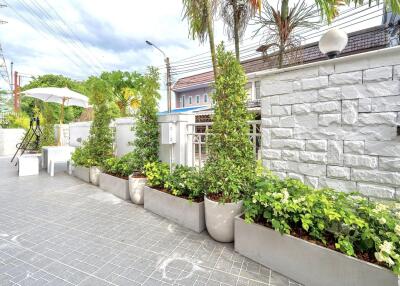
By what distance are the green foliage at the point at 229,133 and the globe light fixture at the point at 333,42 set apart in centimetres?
92

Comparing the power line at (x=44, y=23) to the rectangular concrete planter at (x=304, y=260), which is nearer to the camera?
the rectangular concrete planter at (x=304, y=260)

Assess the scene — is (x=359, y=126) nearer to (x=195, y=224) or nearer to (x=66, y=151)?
(x=195, y=224)

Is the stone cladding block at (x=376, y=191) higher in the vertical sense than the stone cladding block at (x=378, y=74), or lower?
lower

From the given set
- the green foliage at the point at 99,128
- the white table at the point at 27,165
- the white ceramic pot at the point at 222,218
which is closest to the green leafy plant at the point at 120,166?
the green foliage at the point at 99,128

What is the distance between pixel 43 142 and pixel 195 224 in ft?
23.6

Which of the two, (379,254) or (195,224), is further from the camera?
(195,224)

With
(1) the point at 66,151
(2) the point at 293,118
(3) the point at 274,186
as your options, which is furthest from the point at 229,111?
(1) the point at 66,151

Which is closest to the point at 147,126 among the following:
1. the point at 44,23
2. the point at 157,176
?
the point at 157,176

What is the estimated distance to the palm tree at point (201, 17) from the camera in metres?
3.47

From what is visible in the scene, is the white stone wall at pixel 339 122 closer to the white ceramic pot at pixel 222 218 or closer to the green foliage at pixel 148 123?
the white ceramic pot at pixel 222 218

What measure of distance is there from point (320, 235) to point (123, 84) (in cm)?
1377

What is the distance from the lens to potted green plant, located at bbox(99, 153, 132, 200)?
142 inches

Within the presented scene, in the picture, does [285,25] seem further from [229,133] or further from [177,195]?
[177,195]

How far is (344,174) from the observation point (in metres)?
1.93
